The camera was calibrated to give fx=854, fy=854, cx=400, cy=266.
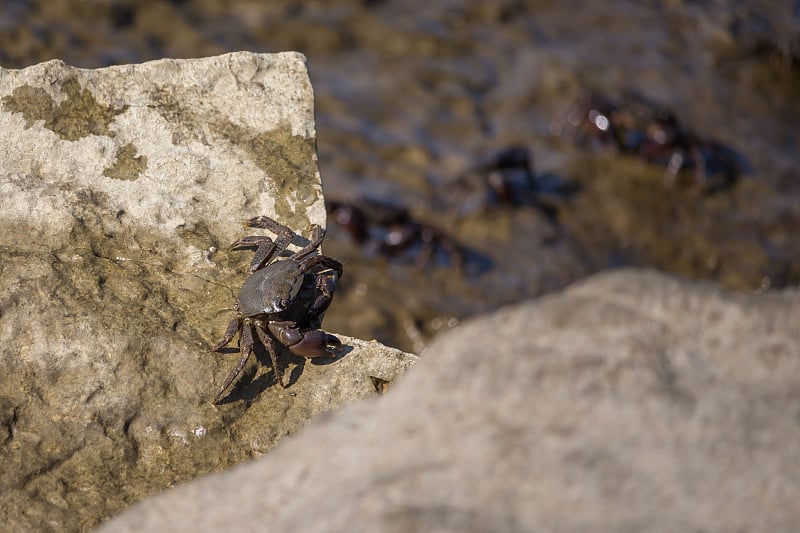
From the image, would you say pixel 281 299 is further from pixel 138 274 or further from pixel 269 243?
pixel 138 274

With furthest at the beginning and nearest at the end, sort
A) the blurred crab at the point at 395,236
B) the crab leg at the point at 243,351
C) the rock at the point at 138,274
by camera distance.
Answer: the blurred crab at the point at 395,236
the crab leg at the point at 243,351
the rock at the point at 138,274

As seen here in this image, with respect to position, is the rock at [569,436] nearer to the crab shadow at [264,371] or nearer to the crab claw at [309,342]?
the crab shadow at [264,371]

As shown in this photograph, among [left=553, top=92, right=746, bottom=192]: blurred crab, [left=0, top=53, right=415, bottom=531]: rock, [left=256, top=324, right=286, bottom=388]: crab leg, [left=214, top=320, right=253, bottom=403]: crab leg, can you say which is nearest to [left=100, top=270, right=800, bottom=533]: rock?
[left=0, top=53, right=415, bottom=531]: rock

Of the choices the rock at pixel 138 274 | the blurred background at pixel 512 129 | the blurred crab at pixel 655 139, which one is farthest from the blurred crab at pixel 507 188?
the rock at pixel 138 274

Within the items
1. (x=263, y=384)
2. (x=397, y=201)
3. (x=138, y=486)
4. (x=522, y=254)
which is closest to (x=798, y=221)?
(x=522, y=254)

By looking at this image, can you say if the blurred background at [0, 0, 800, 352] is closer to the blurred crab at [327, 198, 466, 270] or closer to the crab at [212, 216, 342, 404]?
the blurred crab at [327, 198, 466, 270]

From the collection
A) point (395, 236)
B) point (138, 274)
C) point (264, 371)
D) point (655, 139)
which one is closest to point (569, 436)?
point (264, 371)

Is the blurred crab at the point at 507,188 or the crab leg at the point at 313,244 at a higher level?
the crab leg at the point at 313,244
